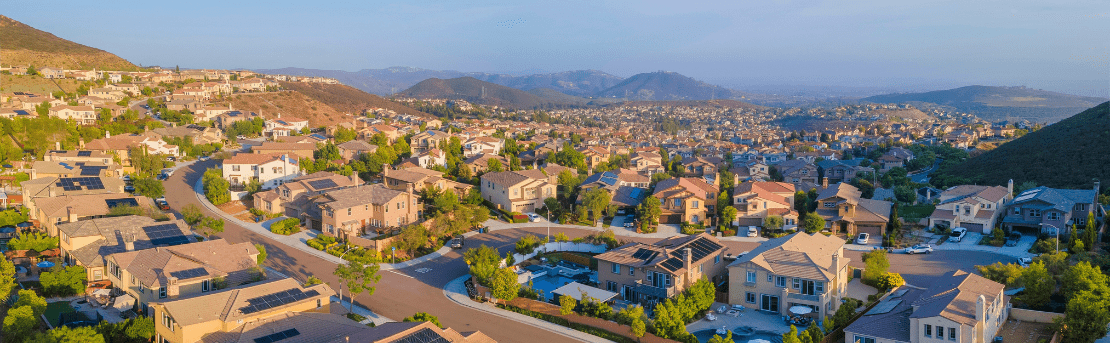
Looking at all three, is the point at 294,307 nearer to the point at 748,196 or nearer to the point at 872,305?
the point at 872,305

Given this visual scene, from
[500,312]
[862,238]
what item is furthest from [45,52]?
[862,238]

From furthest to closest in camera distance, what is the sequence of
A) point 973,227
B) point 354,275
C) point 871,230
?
point 871,230 < point 973,227 < point 354,275

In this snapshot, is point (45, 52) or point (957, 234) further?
point (45, 52)

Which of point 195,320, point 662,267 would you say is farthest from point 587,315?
point 195,320

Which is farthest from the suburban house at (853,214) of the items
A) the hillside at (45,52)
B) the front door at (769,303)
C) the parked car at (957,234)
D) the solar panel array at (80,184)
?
the hillside at (45,52)

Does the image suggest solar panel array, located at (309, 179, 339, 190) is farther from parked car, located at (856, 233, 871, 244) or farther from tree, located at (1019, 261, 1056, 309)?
tree, located at (1019, 261, 1056, 309)

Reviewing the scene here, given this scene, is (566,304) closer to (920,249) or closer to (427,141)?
(920,249)
